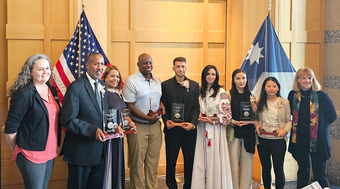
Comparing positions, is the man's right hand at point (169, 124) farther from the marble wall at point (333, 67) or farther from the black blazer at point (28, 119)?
the marble wall at point (333, 67)

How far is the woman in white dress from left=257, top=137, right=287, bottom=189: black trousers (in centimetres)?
39

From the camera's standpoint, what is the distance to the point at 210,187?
12.2ft

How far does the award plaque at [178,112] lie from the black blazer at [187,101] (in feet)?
0.47

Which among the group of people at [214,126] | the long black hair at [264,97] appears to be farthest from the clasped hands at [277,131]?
the long black hair at [264,97]

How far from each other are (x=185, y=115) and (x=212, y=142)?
16.1 inches

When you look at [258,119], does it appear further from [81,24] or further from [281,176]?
[81,24]

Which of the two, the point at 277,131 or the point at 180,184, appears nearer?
the point at 277,131

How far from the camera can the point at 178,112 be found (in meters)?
3.57

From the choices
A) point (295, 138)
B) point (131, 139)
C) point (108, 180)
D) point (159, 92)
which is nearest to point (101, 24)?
point (159, 92)

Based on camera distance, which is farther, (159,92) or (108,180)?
(159,92)

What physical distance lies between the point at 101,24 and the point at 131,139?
1403 millimetres

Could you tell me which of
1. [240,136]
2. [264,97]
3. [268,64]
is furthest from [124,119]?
[268,64]

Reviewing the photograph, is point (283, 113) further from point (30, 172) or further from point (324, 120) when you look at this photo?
point (30, 172)

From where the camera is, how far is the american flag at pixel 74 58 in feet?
12.3
